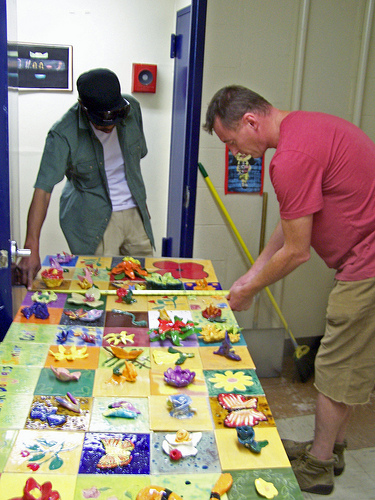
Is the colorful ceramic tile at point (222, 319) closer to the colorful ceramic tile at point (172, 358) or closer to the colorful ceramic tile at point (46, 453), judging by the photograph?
the colorful ceramic tile at point (172, 358)

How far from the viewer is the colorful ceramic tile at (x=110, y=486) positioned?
0.99 meters

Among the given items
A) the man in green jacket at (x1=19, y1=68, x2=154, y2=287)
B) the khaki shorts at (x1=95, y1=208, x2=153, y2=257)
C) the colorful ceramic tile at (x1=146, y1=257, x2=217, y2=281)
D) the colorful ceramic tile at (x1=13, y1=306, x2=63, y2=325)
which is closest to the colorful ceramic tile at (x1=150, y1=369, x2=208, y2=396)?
the colorful ceramic tile at (x1=13, y1=306, x2=63, y2=325)

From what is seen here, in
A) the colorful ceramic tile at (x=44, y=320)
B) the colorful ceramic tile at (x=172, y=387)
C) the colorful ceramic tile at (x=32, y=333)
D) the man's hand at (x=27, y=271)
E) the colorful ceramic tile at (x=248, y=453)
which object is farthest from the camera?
the man's hand at (x=27, y=271)

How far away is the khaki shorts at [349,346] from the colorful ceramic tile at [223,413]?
22.9 inches

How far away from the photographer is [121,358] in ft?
4.82

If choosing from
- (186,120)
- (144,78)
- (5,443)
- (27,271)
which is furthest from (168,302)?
(144,78)

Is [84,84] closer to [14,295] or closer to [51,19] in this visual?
[14,295]

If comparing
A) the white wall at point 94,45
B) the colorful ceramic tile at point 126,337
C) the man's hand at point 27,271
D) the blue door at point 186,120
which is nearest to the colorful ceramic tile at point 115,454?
the colorful ceramic tile at point 126,337

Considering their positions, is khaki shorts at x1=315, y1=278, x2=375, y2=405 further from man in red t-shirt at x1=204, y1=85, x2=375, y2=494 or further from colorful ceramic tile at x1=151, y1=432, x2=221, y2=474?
colorful ceramic tile at x1=151, y1=432, x2=221, y2=474

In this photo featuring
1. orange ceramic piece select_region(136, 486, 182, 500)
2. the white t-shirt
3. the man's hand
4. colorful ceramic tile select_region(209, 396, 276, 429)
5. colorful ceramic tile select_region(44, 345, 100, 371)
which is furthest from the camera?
the white t-shirt

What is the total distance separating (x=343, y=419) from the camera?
1.95m

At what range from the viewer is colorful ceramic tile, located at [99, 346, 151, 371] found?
143 cm

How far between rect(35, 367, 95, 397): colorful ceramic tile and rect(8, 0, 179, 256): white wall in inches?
79.8

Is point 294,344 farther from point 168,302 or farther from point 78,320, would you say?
point 78,320
